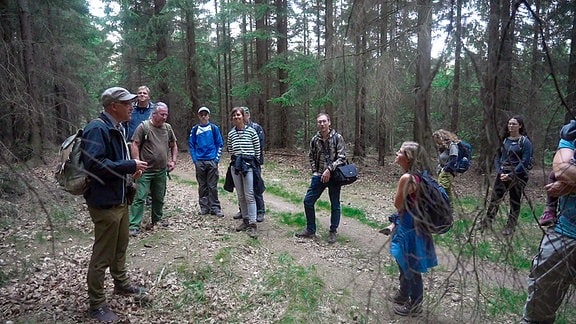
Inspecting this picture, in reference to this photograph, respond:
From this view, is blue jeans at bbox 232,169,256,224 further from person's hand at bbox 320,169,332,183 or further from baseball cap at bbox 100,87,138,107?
baseball cap at bbox 100,87,138,107

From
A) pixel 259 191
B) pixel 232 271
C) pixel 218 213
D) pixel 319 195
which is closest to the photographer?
pixel 232 271

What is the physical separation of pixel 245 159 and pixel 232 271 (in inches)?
76.8

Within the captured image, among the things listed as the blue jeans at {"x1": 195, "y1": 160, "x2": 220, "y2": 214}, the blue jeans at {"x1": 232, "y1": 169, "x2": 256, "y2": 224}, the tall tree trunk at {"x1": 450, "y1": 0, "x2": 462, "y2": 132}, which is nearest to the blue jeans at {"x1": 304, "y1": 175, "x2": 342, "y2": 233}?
the blue jeans at {"x1": 232, "y1": 169, "x2": 256, "y2": 224}

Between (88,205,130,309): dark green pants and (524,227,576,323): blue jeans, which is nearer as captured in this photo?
(524,227,576,323): blue jeans

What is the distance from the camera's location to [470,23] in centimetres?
164

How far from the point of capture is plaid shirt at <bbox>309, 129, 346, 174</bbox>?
5.61 metres

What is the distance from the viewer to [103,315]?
3510 mm

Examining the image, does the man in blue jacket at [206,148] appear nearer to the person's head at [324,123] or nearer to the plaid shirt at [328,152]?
the plaid shirt at [328,152]

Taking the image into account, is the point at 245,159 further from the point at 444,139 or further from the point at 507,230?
the point at 507,230

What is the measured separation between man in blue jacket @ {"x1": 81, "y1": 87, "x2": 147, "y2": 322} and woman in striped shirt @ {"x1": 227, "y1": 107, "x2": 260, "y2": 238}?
7.92 feet

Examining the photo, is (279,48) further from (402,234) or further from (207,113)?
(402,234)

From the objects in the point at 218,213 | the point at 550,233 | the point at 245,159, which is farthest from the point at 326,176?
the point at 550,233

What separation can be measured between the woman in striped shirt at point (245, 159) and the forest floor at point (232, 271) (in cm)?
45

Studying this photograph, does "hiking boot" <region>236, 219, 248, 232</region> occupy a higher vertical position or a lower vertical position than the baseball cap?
lower
